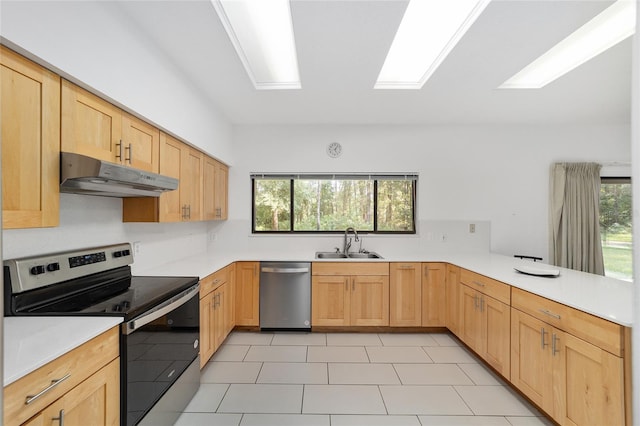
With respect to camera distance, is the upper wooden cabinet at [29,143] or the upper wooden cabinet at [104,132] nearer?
the upper wooden cabinet at [29,143]

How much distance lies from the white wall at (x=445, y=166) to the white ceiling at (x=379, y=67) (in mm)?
202

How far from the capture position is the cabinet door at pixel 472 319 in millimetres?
2777

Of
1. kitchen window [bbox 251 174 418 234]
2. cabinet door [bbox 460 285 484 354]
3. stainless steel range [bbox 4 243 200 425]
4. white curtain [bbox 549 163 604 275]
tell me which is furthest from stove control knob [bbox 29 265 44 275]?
white curtain [bbox 549 163 604 275]

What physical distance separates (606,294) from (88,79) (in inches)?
125

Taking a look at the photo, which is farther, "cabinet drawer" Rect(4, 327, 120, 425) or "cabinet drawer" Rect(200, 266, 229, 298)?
"cabinet drawer" Rect(200, 266, 229, 298)

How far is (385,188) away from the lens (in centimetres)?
413

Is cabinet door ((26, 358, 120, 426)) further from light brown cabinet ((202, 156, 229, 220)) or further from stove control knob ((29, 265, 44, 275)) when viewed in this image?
light brown cabinet ((202, 156, 229, 220))

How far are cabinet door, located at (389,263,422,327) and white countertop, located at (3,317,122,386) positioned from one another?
103 inches

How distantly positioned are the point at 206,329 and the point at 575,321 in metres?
2.50

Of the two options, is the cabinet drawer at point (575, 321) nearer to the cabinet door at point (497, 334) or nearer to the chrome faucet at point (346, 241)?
the cabinet door at point (497, 334)

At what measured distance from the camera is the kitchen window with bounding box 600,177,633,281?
3918mm

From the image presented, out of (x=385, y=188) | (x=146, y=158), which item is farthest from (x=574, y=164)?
→ (x=146, y=158)

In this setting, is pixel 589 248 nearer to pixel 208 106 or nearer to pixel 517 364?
pixel 517 364

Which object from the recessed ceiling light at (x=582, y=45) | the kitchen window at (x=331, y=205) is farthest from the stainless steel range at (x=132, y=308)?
the recessed ceiling light at (x=582, y=45)
